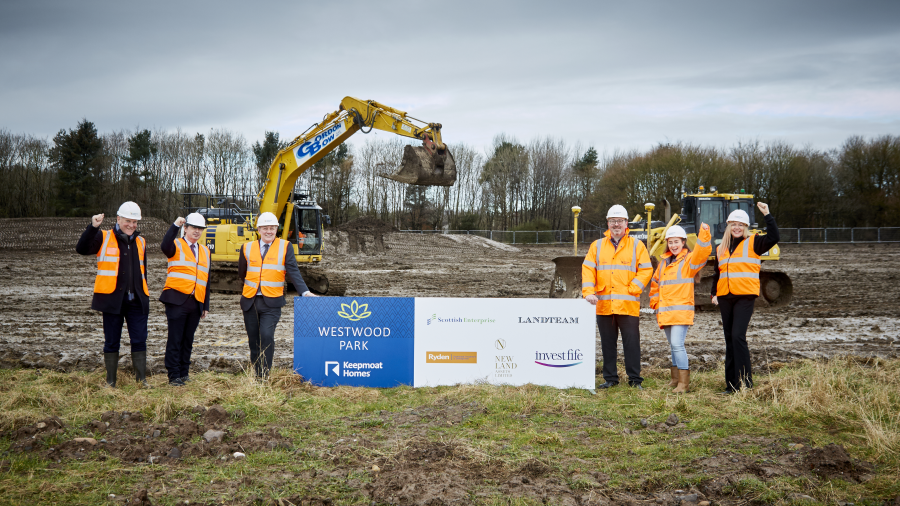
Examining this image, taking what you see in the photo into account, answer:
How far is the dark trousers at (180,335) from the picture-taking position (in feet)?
20.9

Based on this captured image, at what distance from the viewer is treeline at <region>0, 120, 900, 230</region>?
126 feet

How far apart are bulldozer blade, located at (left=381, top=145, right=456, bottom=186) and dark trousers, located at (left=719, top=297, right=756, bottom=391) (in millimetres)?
7011

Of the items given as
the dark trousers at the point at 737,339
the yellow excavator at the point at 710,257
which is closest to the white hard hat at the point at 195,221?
the dark trousers at the point at 737,339

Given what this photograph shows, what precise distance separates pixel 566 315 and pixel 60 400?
500cm

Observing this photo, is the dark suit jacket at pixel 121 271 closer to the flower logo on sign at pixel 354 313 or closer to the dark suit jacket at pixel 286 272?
the dark suit jacket at pixel 286 272

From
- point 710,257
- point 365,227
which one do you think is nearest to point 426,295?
point 710,257

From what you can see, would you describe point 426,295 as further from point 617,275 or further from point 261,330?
point 617,275

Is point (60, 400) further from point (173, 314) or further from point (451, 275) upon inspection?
point (451, 275)

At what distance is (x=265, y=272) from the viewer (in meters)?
6.36

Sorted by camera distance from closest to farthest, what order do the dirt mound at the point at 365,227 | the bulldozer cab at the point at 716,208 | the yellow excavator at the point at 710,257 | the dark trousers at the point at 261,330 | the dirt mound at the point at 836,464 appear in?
the dirt mound at the point at 836,464 → the dark trousers at the point at 261,330 → the yellow excavator at the point at 710,257 → the bulldozer cab at the point at 716,208 → the dirt mound at the point at 365,227

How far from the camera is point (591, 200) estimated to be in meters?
44.5

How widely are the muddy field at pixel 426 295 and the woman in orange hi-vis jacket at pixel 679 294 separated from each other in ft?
5.79

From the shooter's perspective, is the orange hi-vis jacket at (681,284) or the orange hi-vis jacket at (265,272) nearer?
the orange hi-vis jacket at (681,284)

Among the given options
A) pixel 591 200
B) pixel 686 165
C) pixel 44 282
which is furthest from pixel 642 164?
pixel 44 282
